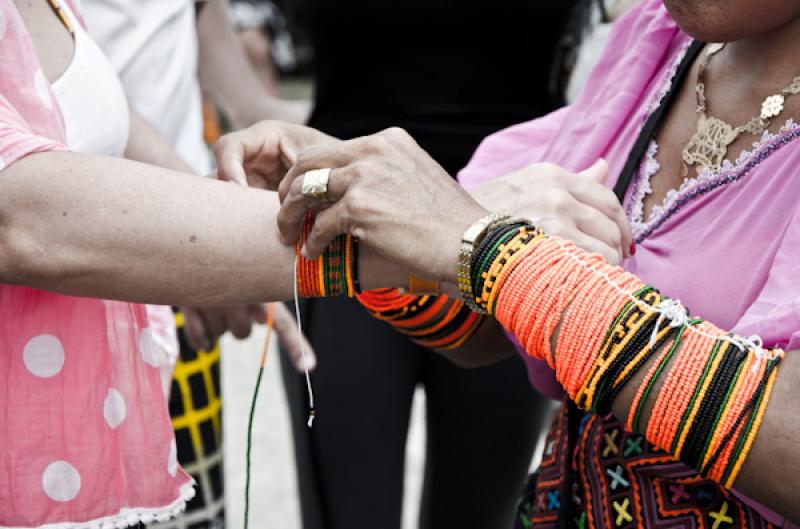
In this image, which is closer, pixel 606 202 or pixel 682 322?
pixel 682 322

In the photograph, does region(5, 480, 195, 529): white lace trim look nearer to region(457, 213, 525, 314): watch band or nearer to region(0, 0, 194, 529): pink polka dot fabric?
region(0, 0, 194, 529): pink polka dot fabric

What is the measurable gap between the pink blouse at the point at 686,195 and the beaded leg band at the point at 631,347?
0.26ft

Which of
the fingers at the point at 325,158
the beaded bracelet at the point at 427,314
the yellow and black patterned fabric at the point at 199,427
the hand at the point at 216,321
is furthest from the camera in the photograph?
the yellow and black patterned fabric at the point at 199,427

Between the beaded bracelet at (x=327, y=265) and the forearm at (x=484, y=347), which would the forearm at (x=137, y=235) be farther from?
the forearm at (x=484, y=347)

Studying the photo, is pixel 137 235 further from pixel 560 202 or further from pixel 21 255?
pixel 560 202

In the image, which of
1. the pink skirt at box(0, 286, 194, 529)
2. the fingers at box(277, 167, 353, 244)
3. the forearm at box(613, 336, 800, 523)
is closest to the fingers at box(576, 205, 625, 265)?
the forearm at box(613, 336, 800, 523)

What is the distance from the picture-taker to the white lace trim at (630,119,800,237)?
1473 mm

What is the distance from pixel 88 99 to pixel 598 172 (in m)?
0.81

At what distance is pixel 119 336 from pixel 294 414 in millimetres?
1064

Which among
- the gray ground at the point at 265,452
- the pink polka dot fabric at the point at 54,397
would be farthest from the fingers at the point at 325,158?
the gray ground at the point at 265,452

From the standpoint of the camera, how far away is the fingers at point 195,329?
7.35 ft

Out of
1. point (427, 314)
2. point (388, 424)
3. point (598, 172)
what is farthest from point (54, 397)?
point (388, 424)

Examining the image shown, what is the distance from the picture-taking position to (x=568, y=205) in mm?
1496

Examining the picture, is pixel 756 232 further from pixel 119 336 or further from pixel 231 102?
pixel 231 102
